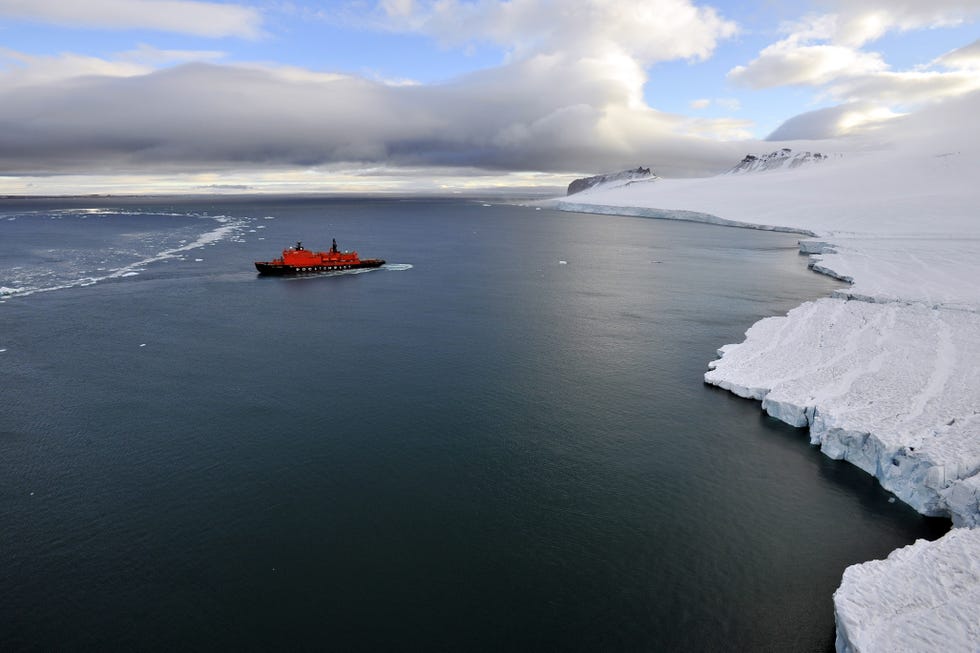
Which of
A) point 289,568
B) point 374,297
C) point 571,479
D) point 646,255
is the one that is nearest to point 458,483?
point 571,479

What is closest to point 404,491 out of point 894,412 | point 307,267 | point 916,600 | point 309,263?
point 916,600

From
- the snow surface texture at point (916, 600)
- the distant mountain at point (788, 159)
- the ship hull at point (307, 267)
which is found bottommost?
the snow surface texture at point (916, 600)

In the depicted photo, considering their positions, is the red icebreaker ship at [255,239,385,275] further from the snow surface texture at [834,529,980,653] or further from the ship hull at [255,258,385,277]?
→ the snow surface texture at [834,529,980,653]

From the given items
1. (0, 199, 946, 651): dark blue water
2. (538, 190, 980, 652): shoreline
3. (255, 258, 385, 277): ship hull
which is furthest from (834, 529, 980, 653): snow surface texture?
(255, 258, 385, 277): ship hull

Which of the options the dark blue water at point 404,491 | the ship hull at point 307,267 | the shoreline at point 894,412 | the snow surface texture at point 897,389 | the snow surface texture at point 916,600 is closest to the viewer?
the snow surface texture at point 916,600

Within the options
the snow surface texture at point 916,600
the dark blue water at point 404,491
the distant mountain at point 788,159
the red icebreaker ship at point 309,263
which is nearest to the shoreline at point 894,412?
the snow surface texture at point 916,600

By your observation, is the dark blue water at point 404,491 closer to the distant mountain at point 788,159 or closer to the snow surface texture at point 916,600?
the snow surface texture at point 916,600

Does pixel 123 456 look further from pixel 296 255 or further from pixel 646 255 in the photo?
pixel 646 255
